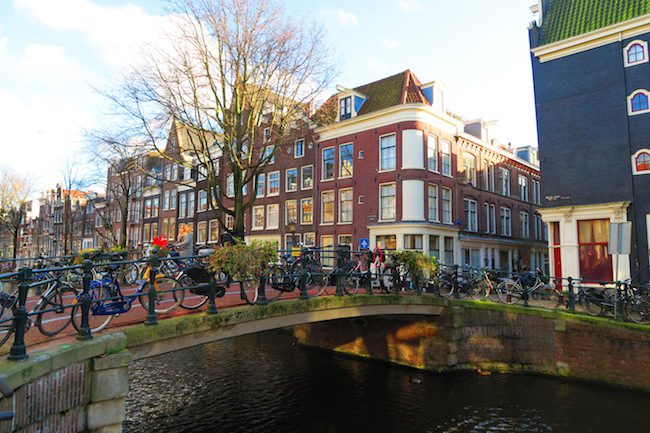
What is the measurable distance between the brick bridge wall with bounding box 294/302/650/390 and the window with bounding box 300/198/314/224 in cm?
1111

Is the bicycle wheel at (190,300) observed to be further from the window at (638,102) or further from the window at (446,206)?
the window at (446,206)

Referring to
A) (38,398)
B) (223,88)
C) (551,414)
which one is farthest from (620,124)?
(38,398)

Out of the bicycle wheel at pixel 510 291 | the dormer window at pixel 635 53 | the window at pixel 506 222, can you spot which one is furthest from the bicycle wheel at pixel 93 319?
the window at pixel 506 222

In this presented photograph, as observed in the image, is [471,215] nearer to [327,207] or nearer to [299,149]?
[327,207]

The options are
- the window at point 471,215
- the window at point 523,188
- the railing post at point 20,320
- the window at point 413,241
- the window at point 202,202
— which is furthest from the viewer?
the window at point 202,202

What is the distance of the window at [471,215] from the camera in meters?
26.2

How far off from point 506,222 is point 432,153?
9987mm

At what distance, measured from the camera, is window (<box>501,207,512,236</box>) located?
29.5 m

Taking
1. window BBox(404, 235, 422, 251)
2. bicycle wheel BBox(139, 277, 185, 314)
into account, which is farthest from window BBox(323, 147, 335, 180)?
bicycle wheel BBox(139, 277, 185, 314)

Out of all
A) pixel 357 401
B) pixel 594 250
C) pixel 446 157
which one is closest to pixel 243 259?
pixel 357 401

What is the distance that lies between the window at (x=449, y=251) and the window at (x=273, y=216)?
444 inches

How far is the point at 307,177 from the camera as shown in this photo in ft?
90.7

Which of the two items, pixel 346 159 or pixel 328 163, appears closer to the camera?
pixel 346 159

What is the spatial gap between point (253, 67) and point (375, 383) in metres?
11.1
